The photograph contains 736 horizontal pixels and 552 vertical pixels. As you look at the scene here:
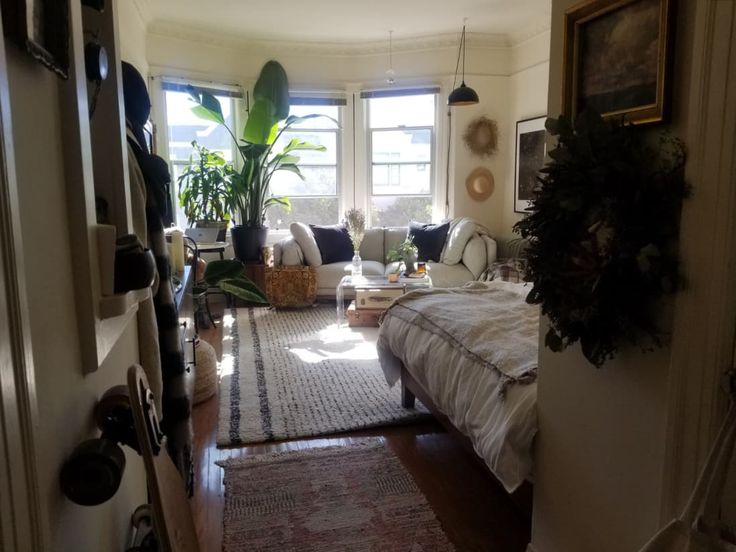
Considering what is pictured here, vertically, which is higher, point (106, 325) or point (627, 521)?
point (106, 325)

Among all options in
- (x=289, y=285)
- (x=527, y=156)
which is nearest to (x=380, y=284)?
(x=289, y=285)

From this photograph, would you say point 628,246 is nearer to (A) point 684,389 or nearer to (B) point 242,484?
A: (A) point 684,389

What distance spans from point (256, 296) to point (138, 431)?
1.96 meters

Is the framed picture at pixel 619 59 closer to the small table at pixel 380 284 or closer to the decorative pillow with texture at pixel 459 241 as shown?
the small table at pixel 380 284

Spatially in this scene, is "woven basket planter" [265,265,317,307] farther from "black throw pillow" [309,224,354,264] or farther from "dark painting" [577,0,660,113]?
"dark painting" [577,0,660,113]

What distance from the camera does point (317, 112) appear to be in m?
6.65

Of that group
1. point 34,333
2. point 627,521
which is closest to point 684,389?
point 627,521

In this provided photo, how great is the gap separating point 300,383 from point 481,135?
13.2 ft

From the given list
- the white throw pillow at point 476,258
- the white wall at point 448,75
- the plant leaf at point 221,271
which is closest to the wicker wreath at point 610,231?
the plant leaf at point 221,271

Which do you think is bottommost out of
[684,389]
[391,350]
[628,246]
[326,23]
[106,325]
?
[391,350]

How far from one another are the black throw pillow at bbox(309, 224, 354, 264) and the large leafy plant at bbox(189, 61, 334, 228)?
1.71 feet

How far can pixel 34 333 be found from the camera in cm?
66

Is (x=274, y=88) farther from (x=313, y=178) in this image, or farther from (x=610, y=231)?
(x=610, y=231)

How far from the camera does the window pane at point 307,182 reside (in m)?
6.64
